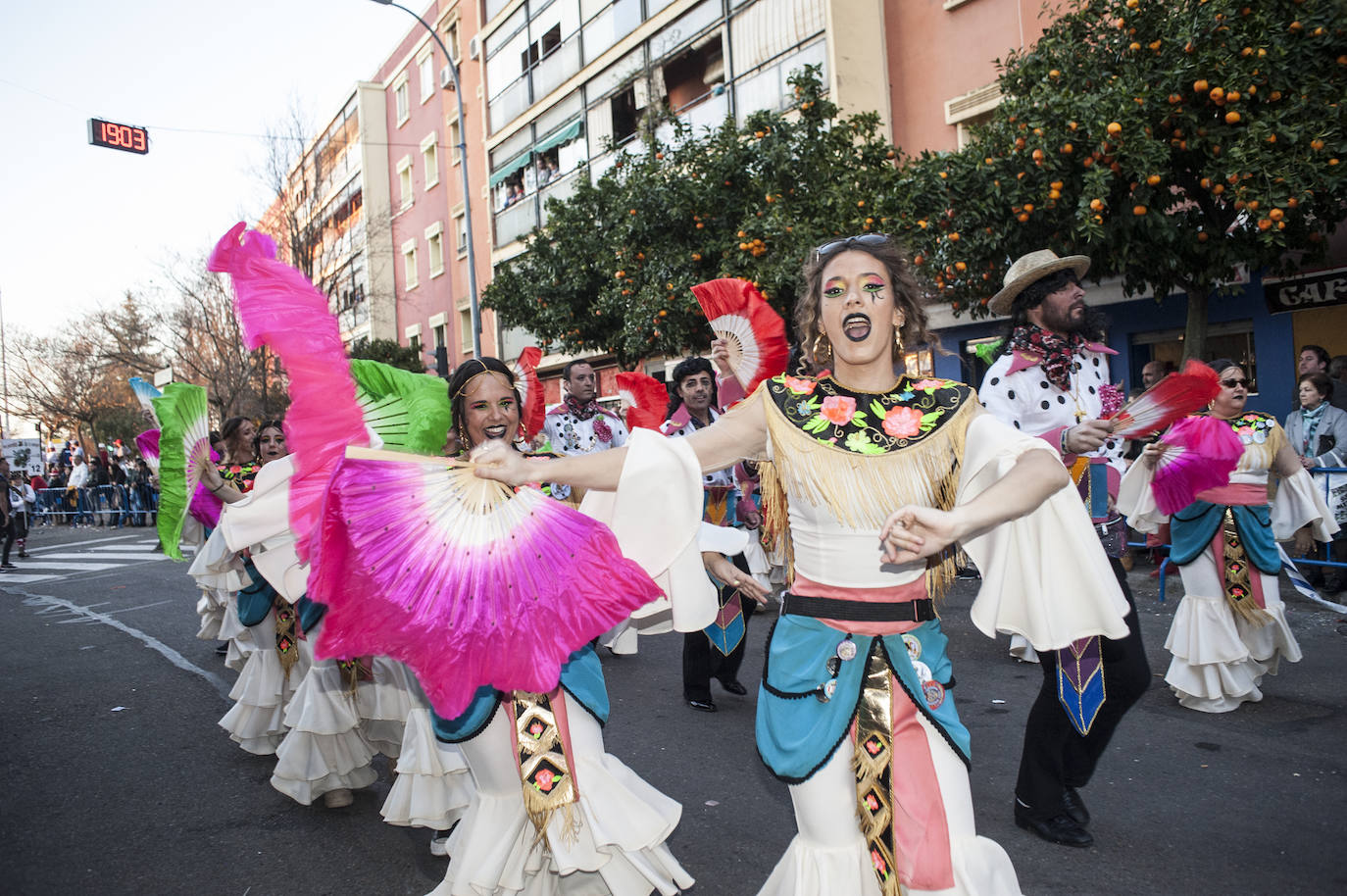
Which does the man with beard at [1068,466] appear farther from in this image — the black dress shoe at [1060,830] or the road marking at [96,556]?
the road marking at [96,556]

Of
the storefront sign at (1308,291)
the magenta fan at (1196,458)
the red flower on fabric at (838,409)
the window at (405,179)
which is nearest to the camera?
the red flower on fabric at (838,409)

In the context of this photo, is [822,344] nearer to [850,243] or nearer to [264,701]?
[850,243]

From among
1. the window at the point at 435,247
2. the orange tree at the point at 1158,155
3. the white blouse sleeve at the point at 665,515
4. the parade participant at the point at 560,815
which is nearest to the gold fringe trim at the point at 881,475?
the white blouse sleeve at the point at 665,515

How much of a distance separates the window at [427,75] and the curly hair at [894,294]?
33576mm

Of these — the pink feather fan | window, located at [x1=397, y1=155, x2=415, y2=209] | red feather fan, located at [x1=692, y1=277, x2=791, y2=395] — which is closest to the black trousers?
red feather fan, located at [x1=692, y1=277, x2=791, y2=395]

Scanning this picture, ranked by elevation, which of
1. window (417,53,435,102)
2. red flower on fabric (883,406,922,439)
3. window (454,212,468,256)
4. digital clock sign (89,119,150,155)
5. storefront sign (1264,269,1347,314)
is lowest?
red flower on fabric (883,406,922,439)

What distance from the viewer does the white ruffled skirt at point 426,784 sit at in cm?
367

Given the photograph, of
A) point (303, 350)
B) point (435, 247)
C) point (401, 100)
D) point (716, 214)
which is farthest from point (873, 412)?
point (401, 100)

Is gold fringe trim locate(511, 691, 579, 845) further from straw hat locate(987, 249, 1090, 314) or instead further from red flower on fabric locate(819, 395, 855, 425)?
straw hat locate(987, 249, 1090, 314)

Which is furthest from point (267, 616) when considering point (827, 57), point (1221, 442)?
point (827, 57)

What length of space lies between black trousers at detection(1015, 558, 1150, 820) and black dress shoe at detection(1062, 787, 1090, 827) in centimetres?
3

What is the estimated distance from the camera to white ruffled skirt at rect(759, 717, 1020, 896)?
224 centimetres

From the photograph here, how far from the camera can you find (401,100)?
3631cm

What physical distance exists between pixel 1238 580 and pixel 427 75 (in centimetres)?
3354
